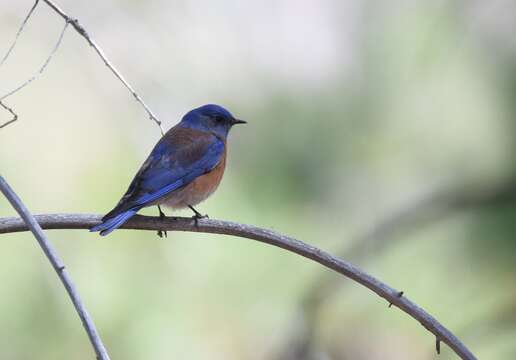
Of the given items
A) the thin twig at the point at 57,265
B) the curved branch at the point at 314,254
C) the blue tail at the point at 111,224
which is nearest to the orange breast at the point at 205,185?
the blue tail at the point at 111,224

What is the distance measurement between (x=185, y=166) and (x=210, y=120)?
0.47 meters

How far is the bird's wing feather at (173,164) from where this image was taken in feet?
10.9

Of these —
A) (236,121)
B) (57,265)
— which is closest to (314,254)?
(57,265)

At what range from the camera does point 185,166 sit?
12.4 feet

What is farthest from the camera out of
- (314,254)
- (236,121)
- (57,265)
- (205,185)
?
(236,121)

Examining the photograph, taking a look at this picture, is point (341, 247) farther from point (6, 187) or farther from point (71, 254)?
point (6, 187)

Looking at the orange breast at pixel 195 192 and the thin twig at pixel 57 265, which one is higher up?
the orange breast at pixel 195 192

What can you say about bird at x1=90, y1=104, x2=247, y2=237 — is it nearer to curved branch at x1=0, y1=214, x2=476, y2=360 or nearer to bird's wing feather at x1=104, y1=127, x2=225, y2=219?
bird's wing feather at x1=104, y1=127, x2=225, y2=219

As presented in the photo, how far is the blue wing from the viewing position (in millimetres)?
3207

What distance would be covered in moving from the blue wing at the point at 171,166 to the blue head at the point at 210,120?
0.06 m

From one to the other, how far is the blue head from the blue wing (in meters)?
0.06

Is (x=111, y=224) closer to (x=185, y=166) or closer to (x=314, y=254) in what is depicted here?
(x=314, y=254)

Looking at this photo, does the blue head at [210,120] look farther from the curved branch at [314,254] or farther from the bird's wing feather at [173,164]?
the curved branch at [314,254]

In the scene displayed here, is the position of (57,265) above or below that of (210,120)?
below
